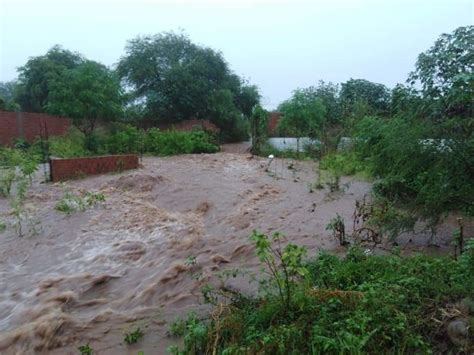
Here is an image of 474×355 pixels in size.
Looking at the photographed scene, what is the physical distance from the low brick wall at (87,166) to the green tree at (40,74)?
9111mm

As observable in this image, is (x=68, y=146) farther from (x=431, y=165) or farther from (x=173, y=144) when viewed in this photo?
(x=431, y=165)

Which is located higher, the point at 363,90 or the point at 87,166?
the point at 363,90

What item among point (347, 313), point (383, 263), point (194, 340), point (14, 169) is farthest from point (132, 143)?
point (347, 313)

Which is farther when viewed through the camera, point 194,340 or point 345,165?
point 345,165

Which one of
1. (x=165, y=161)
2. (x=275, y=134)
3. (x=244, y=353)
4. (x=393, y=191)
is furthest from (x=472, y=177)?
(x=275, y=134)

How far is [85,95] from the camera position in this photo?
12625mm

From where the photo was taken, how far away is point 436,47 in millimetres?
4320

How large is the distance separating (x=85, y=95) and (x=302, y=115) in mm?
7207

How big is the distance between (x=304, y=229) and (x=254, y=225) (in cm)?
79

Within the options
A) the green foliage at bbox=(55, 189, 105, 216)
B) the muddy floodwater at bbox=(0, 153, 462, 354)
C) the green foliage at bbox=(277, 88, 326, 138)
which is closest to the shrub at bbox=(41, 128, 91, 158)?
the muddy floodwater at bbox=(0, 153, 462, 354)

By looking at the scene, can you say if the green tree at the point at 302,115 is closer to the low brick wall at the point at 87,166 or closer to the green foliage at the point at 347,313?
the low brick wall at the point at 87,166

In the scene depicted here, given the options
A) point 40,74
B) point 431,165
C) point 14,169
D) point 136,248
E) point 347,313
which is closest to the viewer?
point 347,313

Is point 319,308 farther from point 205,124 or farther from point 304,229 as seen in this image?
point 205,124

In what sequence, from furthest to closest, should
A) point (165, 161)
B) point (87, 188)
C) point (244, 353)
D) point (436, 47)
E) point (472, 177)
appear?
point (165, 161)
point (87, 188)
point (436, 47)
point (472, 177)
point (244, 353)
